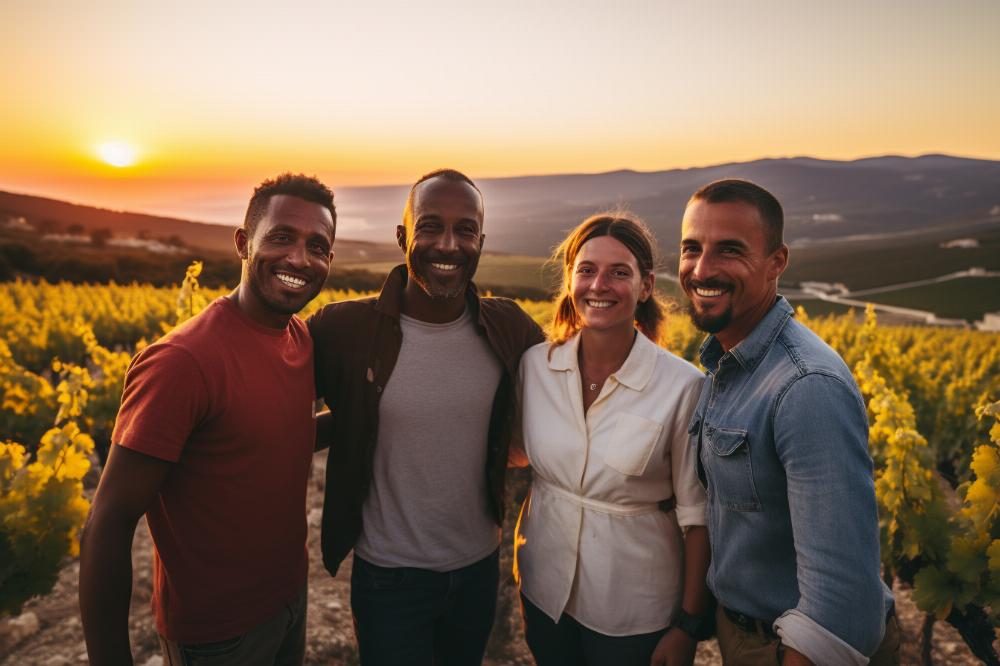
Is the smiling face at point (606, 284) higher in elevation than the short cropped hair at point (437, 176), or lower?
lower

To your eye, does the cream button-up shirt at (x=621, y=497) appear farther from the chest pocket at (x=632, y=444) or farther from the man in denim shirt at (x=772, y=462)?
the man in denim shirt at (x=772, y=462)

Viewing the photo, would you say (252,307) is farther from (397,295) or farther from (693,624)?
(693,624)

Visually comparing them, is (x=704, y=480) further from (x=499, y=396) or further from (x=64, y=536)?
(x=64, y=536)

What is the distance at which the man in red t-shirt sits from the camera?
1622 mm

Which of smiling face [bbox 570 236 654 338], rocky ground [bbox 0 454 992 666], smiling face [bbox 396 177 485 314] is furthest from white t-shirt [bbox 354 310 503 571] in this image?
rocky ground [bbox 0 454 992 666]

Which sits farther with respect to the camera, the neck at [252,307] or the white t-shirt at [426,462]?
the white t-shirt at [426,462]

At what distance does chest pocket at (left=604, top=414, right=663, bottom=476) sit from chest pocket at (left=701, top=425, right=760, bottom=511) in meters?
0.28

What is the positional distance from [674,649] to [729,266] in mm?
1436

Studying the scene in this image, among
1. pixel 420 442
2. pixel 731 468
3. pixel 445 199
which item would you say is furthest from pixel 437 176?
pixel 731 468

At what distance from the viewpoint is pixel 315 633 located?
4.24m

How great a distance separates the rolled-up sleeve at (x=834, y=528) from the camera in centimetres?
142

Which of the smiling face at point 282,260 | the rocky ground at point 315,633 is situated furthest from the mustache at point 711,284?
the rocky ground at point 315,633

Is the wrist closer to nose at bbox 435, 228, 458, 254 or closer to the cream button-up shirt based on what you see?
the cream button-up shirt

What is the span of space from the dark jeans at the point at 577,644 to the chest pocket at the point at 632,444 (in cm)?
66
